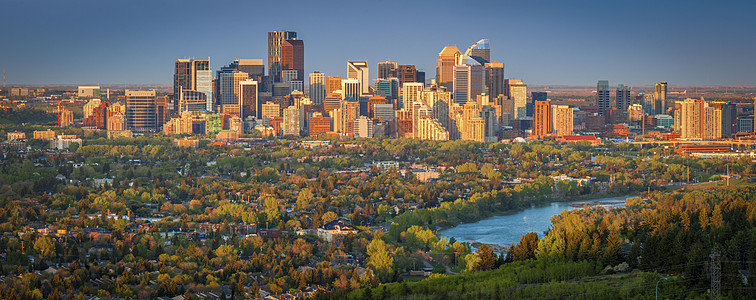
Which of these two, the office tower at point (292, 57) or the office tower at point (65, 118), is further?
the office tower at point (292, 57)

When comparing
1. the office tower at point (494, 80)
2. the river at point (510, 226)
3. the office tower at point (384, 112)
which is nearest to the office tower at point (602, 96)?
the office tower at point (494, 80)

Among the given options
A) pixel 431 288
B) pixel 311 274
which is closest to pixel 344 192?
pixel 311 274

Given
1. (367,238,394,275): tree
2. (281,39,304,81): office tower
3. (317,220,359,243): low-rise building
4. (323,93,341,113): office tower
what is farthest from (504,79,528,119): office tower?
(367,238,394,275): tree

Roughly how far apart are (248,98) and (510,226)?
34417 millimetres

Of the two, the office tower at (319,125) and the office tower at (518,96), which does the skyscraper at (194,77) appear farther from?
the office tower at (518,96)

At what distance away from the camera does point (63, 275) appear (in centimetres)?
1305

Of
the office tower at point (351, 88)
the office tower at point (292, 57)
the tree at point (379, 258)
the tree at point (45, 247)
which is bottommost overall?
the tree at point (379, 258)

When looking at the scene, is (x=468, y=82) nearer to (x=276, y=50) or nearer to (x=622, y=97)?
(x=622, y=97)

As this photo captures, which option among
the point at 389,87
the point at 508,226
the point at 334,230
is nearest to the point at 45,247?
the point at 334,230

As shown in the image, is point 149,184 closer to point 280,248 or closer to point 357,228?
point 357,228

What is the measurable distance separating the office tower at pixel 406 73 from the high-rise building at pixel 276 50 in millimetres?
6326

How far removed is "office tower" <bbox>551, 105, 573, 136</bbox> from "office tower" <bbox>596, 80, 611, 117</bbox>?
465 centimetres

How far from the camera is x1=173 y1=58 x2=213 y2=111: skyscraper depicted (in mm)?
51188

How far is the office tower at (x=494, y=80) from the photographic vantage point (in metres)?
53.5
